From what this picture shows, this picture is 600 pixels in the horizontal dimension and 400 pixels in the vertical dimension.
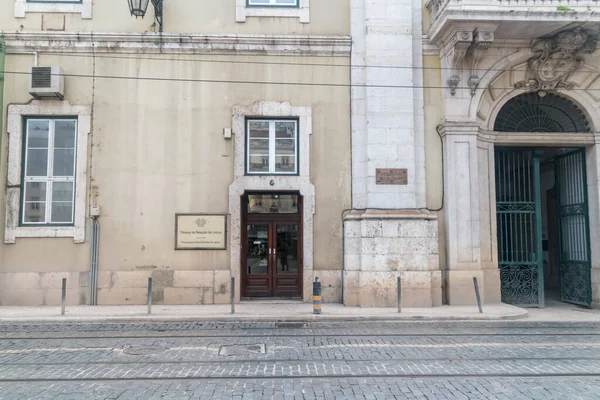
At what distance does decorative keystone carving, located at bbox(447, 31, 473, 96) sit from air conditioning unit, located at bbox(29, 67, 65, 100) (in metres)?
10.8

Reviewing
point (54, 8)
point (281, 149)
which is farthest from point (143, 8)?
point (281, 149)

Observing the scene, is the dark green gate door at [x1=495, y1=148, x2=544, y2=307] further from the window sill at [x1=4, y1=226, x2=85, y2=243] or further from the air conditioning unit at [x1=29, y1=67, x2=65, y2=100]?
the air conditioning unit at [x1=29, y1=67, x2=65, y2=100]

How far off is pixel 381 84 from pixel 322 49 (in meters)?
1.98

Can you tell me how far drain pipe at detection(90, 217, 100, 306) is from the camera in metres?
13.6

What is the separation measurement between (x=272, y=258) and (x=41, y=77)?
810cm

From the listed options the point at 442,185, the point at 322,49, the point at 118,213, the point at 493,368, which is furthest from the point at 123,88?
the point at 493,368

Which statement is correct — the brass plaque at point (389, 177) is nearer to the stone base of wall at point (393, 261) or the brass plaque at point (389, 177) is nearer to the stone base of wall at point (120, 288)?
the stone base of wall at point (393, 261)

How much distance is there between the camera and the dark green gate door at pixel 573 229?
14.4 meters

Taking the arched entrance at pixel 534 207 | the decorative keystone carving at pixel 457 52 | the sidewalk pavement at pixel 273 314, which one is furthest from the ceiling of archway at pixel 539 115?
the sidewalk pavement at pixel 273 314

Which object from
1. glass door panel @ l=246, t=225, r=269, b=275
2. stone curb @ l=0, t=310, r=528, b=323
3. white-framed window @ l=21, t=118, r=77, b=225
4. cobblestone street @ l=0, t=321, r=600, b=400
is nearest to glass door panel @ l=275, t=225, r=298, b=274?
glass door panel @ l=246, t=225, r=269, b=275

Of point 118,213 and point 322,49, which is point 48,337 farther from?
point 322,49

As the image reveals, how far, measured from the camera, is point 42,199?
13930mm

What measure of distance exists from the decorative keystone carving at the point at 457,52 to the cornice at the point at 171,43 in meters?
2.87

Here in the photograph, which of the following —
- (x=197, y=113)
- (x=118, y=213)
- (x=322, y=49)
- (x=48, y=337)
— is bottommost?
(x=48, y=337)
